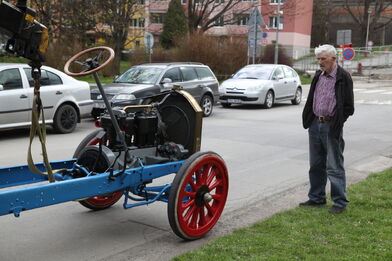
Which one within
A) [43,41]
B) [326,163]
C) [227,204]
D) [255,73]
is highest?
[43,41]

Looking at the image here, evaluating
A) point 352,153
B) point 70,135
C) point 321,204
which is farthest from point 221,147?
point 321,204

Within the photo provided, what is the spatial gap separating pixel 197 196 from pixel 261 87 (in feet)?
44.9

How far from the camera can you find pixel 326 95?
5.61m

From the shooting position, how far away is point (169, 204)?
15.0 feet

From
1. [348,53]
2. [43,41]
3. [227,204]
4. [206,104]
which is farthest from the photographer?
[348,53]

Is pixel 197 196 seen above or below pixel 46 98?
below

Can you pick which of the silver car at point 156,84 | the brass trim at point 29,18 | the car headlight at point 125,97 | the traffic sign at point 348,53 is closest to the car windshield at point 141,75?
the silver car at point 156,84

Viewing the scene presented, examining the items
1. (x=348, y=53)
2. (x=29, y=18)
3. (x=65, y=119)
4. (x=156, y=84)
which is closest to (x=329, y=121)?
(x=29, y=18)

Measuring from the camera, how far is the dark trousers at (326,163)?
5.66m

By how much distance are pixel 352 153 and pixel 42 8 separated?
61.1ft

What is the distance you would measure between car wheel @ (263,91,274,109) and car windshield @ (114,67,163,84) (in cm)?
521

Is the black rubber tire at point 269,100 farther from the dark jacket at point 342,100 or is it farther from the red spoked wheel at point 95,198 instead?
the red spoked wheel at point 95,198

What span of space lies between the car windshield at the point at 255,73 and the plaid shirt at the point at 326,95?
1341cm

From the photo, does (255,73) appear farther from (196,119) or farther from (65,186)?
(65,186)
